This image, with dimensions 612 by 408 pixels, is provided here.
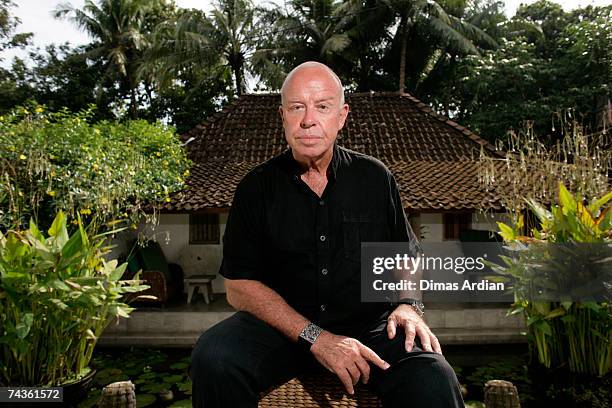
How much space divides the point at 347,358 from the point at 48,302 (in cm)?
270

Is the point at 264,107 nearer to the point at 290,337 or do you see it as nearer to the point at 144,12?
the point at 290,337

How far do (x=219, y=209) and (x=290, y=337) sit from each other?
5801 millimetres

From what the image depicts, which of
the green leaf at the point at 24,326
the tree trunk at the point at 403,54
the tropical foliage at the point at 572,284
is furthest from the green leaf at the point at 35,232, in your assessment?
the tree trunk at the point at 403,54

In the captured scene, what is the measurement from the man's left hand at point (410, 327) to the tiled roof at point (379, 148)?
549 centimetres

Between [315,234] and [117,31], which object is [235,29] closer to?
[117,31]

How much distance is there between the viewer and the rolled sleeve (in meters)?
1.59

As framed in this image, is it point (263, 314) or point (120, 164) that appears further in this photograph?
point (120, 164)

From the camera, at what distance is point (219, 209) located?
7.11 m

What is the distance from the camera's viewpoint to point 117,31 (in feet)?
72.6

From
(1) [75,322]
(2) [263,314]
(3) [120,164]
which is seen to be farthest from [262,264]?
(3) [120,164]

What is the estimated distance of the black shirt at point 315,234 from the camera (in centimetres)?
162

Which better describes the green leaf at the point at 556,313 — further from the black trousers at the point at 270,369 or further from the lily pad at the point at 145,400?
the lily pad at the point at 145,400

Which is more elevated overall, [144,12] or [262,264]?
[144,12]

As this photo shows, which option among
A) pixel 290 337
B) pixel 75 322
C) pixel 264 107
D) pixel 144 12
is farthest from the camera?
pixel 144 12
